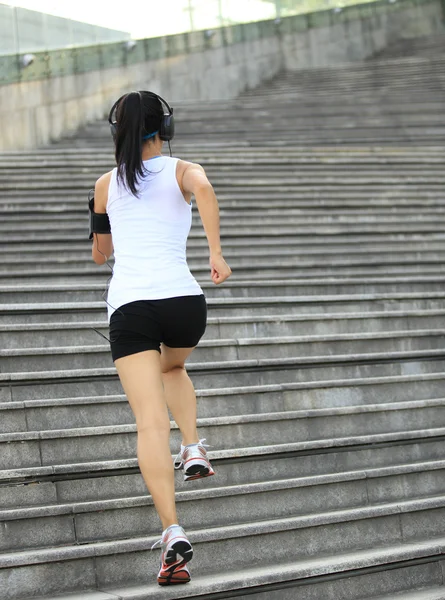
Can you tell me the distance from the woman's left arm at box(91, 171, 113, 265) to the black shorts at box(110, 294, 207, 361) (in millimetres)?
389

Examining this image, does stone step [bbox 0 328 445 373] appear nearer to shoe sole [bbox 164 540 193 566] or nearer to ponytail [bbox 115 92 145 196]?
ponytail [bbox 115 92 145 196]

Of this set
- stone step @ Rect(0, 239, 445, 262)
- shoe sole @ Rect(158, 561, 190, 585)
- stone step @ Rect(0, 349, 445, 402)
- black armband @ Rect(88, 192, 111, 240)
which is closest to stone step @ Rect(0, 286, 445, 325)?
stone step @ Rect(0, 349, 445, 402)

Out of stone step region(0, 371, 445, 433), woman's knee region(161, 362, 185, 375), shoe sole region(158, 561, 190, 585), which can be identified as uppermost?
woman's knee region(161, 362, 185, 375)

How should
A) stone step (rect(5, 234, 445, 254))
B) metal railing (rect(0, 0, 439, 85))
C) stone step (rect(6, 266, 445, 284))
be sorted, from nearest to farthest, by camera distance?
stone step (rect(6, 266, 445, 284)) → stone step (rect(5, 234, 445, 254)) → metal railing (rect(0, 0, 439, 85))

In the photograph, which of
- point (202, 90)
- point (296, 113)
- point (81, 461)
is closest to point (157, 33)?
point (202, 90)

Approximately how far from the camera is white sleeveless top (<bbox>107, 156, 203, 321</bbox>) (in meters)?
3.53

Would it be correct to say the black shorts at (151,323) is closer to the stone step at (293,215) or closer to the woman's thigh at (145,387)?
the woman's thigh at (145,387)

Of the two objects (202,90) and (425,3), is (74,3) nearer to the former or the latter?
(202,90)

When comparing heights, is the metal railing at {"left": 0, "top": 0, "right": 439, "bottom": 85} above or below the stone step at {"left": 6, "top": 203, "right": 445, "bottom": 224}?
above

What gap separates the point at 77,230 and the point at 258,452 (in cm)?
424

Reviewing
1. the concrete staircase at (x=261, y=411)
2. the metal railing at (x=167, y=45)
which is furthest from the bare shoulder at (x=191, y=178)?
the metal railing at (x=167, y=45)

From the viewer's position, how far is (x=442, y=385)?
547cm

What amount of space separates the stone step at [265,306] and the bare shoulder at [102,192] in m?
2.36

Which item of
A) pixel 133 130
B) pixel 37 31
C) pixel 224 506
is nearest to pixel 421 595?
pixel 224 506
